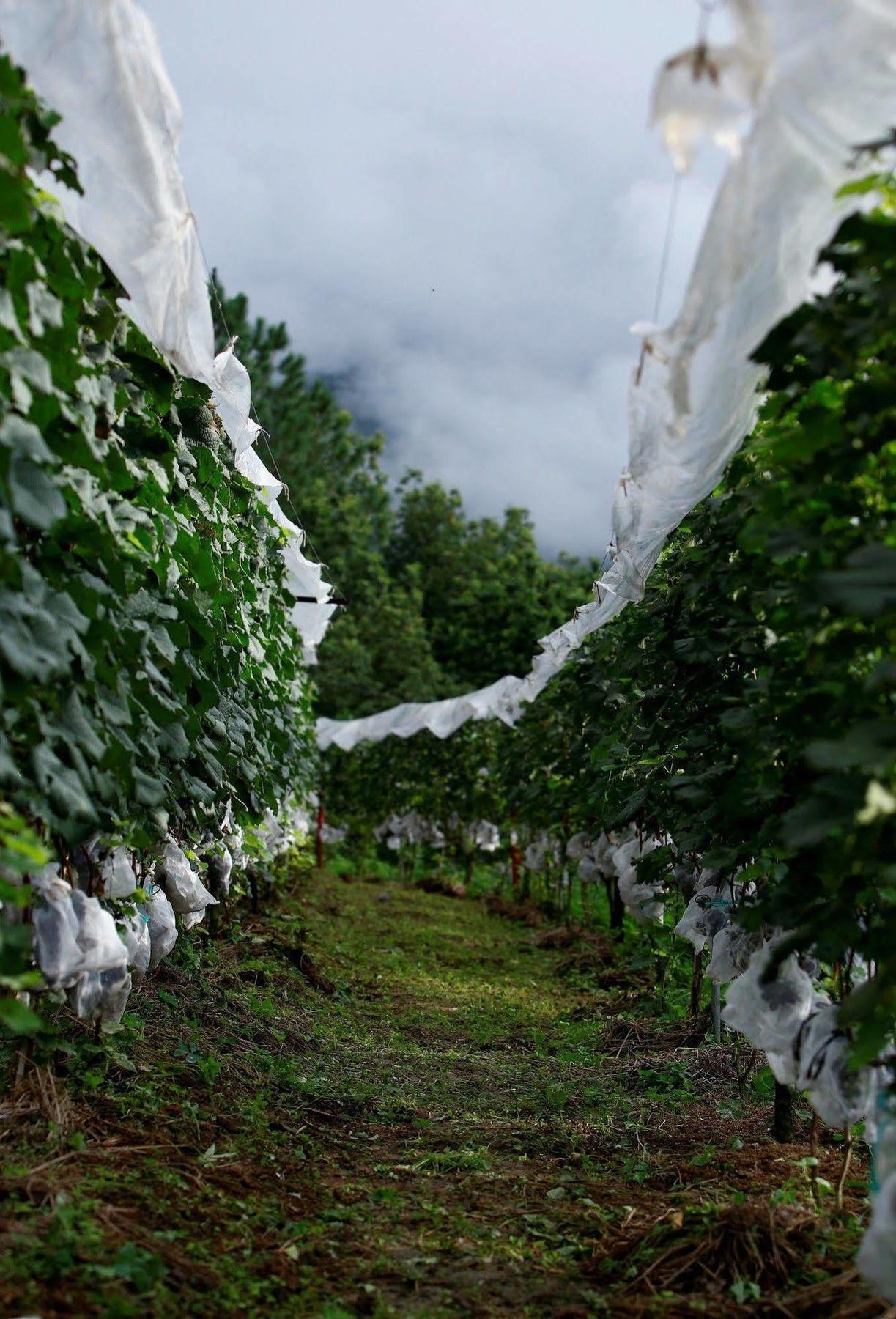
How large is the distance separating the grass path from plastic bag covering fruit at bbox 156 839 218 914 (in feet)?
1.42

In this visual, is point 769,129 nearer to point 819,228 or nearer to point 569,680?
point 819,228

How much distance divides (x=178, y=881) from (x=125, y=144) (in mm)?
2223

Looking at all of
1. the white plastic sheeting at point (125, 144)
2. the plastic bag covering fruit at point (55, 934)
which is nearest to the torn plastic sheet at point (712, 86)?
the white plastic sheeting at point (125, 144)

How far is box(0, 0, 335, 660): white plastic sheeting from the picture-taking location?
8.16 ft

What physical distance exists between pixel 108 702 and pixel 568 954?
7151 mm

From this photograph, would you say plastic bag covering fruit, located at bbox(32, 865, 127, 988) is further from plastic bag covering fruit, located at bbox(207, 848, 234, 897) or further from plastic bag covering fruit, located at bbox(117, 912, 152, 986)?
plastic bag covering fruit, located at bbox(207, 848, 234, 897)

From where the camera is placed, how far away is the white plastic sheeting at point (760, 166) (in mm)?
2008

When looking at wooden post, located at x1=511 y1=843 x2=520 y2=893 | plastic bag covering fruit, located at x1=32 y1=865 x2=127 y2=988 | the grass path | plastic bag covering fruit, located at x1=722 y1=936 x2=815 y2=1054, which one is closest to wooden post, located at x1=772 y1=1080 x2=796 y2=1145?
the grass path

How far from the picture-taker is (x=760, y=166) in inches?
84.4

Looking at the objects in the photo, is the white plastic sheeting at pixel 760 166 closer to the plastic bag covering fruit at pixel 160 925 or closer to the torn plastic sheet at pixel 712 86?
the torn plastic sheet at pixel 712 86

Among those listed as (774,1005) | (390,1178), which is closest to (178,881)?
(390,1178)

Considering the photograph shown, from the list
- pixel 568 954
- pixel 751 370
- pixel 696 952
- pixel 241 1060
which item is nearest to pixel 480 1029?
pixel 696 952

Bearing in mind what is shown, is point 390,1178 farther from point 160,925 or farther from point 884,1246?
point 884,1246

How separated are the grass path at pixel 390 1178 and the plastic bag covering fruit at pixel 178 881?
0.43 metres
